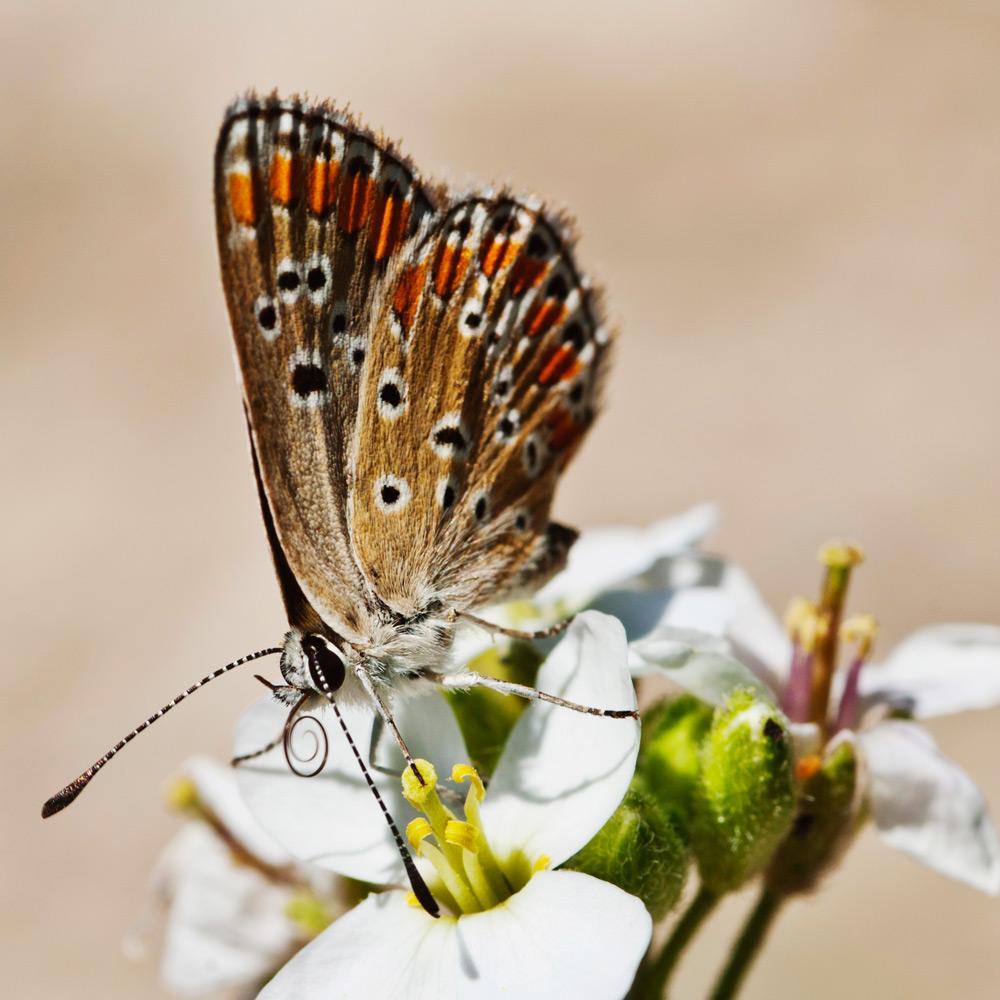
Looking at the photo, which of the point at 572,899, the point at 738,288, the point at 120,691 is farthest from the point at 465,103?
the point at 572,899

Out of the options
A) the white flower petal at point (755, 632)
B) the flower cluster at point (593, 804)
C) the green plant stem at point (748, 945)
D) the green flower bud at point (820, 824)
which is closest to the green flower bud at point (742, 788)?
the flower cluster at point (593, 804)

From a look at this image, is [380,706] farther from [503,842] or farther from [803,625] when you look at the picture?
[803,625]

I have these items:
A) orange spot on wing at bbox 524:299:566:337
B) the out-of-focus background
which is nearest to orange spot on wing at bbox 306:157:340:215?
orange spot on wing at bbox 524:299:566:337

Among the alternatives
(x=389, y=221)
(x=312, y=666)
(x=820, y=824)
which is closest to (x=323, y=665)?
(x=312, y=666)

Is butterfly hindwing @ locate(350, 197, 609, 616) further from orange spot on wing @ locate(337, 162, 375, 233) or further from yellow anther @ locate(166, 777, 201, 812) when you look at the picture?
yellow anther @ locate(166, 777, 201, 812)

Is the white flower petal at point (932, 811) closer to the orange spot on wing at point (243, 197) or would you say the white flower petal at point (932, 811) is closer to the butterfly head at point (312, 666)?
the butterfly head at point (312, 666)

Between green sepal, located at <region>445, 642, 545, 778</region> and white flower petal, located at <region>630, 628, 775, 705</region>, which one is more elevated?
white flower petal, located at <region>630, 628, 775, 705</region>
